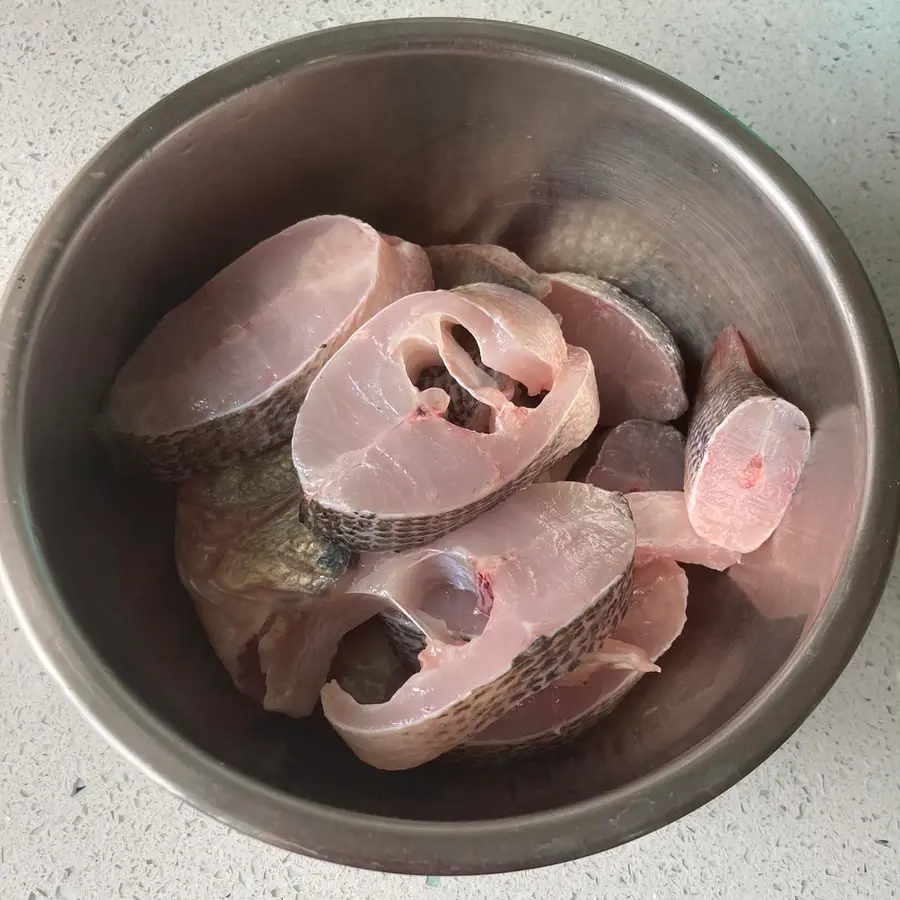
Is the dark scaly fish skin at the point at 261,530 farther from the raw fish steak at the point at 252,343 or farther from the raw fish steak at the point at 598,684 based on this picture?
the raw fish steak at the point at 598,684

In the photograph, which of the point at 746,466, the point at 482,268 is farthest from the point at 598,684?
the point at 482,268

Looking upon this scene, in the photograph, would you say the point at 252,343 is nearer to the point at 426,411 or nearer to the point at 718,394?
the point at 426,411

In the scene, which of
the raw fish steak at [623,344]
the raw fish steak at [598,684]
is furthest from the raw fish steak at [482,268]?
the raw fish steak at [598,684]

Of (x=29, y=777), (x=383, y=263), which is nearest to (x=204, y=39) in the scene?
(x=383, y=263)

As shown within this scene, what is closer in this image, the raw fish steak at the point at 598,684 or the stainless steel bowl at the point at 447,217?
the stainless steel bowl at the point at 447,217

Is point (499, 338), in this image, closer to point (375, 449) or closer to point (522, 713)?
point (375, 449)
